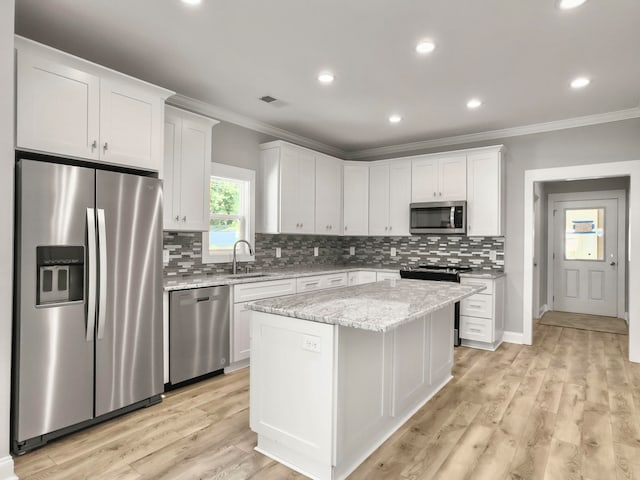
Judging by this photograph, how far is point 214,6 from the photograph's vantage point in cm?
228

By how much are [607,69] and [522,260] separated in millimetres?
2293

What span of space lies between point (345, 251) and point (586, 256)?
13.0 ft

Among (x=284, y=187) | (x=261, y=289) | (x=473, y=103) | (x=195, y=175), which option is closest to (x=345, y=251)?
(x=284, y=187)

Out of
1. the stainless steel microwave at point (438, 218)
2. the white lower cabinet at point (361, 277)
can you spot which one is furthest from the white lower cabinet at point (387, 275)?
the stainless steel microwave at point (438, 218)

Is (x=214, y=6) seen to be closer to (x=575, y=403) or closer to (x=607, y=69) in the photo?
(x=607, y=69)

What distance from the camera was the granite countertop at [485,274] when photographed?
439cm

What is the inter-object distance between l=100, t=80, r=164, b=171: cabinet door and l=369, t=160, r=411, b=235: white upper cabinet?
3.25m

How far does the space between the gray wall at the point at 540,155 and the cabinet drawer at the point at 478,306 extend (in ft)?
1.86

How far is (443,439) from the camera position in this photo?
241 cm

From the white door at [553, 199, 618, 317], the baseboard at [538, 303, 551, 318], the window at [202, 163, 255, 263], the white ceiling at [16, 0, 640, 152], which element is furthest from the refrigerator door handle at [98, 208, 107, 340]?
the white door at [553, 199, 618, 317]

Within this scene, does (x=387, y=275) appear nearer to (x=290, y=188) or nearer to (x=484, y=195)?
(x=484, y=195)

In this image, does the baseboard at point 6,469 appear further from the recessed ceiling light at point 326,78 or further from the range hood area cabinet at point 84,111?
the recessed ceiling light at point 326,78

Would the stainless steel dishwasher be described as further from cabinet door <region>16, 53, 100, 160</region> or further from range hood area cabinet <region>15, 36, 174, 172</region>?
cabinet door <region>16, 53, 100, 160</region>

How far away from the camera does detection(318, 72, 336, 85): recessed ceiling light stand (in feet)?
10.6
